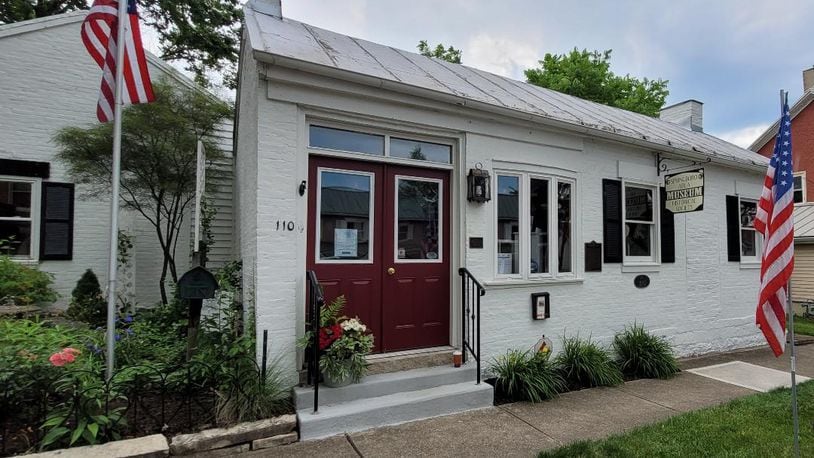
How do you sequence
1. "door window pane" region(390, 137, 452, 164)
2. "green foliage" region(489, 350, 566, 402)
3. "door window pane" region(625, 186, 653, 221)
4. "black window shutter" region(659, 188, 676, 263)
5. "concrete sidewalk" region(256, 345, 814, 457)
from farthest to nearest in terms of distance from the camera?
"black window shutter" region(659, 188, 676, 263)
"door window pane" region(625, 186, 653, 221)
"door window pane" region(390, 137, 452, 164)
"green foliage" region(489, 350, 566, 402)
"concrete sidewalk" region(256, 345, 814, 457)

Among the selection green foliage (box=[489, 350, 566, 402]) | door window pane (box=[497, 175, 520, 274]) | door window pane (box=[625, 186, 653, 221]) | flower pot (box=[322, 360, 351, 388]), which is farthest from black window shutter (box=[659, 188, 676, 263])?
flower pot (box=[322, 360, 351, 388])

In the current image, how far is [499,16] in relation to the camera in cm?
1061

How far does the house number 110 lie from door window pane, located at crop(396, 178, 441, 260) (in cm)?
122

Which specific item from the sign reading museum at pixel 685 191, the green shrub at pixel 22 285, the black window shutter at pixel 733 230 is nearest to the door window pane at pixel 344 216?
the sign reading museum at pixel 685 191

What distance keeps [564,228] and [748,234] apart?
207 inches

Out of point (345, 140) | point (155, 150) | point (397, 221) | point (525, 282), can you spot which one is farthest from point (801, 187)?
point (155, 150)

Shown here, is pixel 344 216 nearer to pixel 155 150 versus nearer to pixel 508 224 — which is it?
pixel 508 224

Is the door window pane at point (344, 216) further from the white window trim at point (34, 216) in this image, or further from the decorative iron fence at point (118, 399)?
the white window trim at point (34, 216)

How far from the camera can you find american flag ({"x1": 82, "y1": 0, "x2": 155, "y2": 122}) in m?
3.80

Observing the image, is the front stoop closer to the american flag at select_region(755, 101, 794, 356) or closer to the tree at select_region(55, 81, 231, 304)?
the american flag at select_region(755, 101, 794, 356)

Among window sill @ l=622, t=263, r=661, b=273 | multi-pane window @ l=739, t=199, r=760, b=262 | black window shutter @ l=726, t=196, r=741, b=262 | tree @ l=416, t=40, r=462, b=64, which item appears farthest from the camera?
tree @ l=416, t=40, r=462, b=64

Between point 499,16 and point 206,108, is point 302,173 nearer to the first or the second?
point 206,108

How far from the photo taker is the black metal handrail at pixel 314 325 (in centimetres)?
356

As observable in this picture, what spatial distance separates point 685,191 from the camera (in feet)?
19.8
